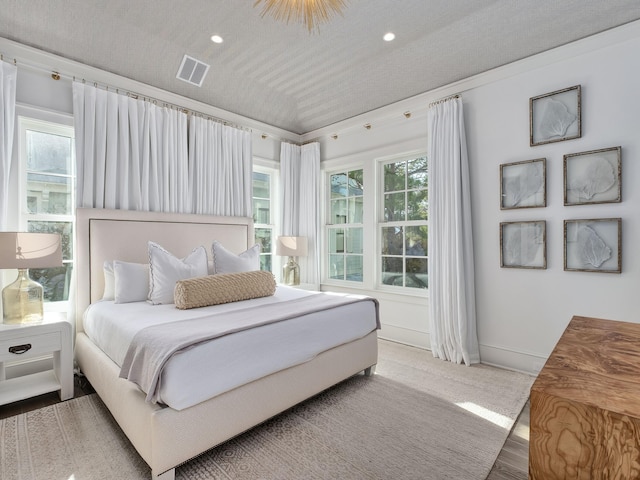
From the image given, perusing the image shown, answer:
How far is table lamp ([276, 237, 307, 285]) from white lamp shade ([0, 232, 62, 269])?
232 cm

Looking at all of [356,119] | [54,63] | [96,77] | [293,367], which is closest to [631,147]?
[356,119]

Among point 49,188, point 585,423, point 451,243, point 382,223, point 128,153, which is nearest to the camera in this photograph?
point 585,423

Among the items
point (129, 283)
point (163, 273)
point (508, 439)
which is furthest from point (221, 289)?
point (508, 439)

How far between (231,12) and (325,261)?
123 inches

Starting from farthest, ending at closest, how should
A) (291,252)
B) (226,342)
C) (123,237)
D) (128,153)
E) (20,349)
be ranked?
(291,252)
(128,153)
(123,237)
(20,349)
(226,342)

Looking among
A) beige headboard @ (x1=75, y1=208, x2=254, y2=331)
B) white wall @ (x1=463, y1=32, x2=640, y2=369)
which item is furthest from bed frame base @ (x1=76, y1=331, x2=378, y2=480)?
white wall @ (x1=463, y1=32, x2=640, y2=369)

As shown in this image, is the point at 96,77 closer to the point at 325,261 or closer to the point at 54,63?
the point at 54,63

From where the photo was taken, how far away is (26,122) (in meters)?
2.79

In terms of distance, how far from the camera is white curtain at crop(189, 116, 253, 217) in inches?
146

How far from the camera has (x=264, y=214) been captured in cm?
466

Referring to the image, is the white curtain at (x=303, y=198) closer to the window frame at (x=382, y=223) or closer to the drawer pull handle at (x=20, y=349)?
the window frame at (x=382, y=223)

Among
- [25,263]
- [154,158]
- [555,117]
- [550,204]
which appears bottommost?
[25,263]

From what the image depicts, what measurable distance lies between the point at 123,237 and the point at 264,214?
192 centimetres

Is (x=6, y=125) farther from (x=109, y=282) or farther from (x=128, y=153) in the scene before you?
(x=109, y=282)
